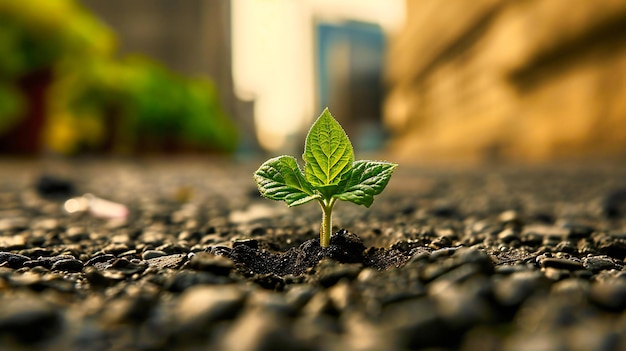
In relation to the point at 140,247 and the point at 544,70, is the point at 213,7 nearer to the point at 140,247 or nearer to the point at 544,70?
the point at 544,70

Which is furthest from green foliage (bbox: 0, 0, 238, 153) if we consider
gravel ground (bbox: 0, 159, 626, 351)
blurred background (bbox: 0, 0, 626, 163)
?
gravel ground (bbox: 0, 159, 626, 351)

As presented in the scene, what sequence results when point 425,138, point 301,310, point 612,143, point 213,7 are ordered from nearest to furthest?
point 301,310
point 612,143
point 425,138
point 213,7

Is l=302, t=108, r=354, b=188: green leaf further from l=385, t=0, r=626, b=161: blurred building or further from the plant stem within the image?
l=385, t=0, r=626, b=161: blurred building

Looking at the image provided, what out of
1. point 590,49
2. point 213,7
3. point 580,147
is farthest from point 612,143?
point 213,7

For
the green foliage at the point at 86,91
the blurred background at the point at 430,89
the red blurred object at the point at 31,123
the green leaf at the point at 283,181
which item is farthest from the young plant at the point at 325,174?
the red blurred object at the point at 31,123

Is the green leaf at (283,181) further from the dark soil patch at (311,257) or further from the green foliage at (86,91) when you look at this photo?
the green foliage at (86,91)

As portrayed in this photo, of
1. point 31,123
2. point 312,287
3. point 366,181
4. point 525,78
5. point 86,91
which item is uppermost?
point 86,91

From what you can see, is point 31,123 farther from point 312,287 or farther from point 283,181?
point 312,287

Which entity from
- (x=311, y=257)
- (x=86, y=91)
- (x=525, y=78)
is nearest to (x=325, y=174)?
(x=311, y=257)
